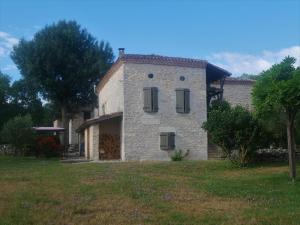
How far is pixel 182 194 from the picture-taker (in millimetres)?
10734

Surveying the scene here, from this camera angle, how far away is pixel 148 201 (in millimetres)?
9594

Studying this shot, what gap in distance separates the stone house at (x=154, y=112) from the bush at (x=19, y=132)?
7626 millimetres

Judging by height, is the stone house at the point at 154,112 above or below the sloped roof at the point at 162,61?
below

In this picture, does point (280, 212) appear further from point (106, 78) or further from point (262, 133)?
point (106, 78)

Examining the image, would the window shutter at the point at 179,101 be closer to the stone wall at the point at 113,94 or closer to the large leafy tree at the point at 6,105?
the stone wall at the point at 113,94

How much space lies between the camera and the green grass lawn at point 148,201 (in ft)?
25.3

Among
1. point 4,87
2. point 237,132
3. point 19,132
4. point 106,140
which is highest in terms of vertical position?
point 4,87

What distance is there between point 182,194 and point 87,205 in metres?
2.64

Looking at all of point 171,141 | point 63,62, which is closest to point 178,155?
point 171,141

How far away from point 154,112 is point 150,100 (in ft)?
2.52

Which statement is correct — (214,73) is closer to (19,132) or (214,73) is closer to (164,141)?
(164,141)

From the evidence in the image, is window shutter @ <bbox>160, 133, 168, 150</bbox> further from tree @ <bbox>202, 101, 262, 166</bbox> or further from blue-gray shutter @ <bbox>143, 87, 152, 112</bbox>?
tree @ <bbox>202, 101, 262, 166</bbox>

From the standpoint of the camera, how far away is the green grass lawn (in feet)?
25.3

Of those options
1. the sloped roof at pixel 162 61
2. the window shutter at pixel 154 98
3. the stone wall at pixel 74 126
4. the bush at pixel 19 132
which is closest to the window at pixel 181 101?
the window shutter at pixel 154 98
